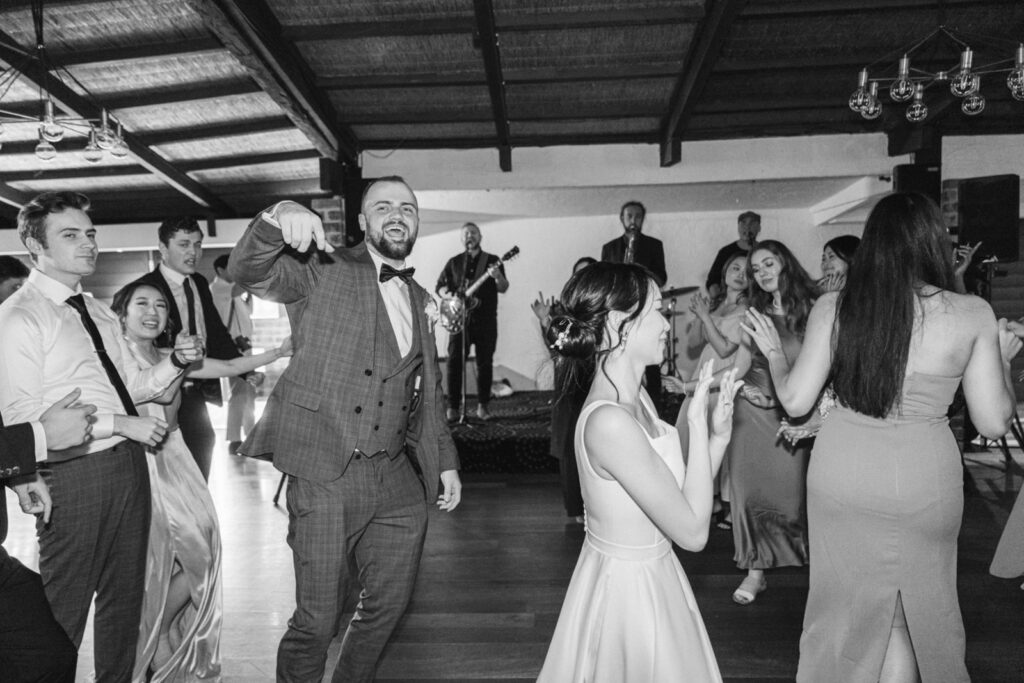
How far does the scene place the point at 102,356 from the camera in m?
2.16

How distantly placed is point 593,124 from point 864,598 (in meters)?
5.63

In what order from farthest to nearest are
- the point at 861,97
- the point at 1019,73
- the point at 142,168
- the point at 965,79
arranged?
the point at 142,168 → the point at 861,97 → the point at 965,79 → the point at 1019,73

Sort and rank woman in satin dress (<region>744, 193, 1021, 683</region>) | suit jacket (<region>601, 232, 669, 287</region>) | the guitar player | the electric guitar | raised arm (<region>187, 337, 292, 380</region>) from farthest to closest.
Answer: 1. the guitar player
2. suit jacket (<region>601, 232, 669, 287</region>)
3. the electric guitar
4. raised arm (<region>187, 337, 292, 380</region>)
5. woman in satin dress (<region>744, 193, 1021, 683</region>)

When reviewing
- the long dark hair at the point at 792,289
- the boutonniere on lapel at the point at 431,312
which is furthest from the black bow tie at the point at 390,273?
the long dark hair at the point at 792,289

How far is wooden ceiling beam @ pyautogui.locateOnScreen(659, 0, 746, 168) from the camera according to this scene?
4.86 m

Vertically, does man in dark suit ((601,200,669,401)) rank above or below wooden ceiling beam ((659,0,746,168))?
below


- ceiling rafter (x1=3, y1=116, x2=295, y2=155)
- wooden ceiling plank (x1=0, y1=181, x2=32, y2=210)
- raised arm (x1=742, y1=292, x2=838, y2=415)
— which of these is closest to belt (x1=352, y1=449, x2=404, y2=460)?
raised arm (x1=742, y1=292, x2=838, y2=415)

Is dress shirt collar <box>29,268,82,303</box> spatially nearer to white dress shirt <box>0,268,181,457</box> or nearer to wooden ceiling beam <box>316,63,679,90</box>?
white dress shirt <box>0,268,181,457</box>

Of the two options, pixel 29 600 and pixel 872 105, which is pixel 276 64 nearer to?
pixel 872 105

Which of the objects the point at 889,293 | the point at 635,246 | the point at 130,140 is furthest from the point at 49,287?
the point at 130,140

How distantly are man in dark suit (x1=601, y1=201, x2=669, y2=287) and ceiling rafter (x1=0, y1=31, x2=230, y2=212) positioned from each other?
14.3 ft

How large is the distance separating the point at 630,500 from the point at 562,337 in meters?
0.40

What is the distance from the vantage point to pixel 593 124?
678 centimetres

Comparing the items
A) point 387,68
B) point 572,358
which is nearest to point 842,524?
point 572,358
